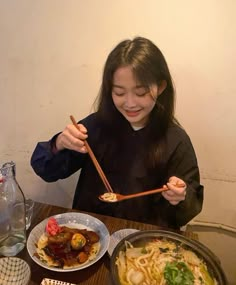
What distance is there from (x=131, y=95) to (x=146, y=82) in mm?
72

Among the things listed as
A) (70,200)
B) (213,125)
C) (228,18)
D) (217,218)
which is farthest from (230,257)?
(228,18)

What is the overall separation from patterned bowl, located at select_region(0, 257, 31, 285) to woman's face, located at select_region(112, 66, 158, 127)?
0.63 m

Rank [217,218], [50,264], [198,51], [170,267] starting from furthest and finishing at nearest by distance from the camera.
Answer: [217,218] → [198,51] → [50,264] → [170,267]

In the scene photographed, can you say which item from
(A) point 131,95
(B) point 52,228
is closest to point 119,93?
(A) point 131,95

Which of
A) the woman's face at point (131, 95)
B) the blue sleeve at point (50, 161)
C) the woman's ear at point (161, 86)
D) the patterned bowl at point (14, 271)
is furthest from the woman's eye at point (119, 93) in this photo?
the patterned bowl at point (14, 271)

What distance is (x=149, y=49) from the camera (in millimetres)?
1067

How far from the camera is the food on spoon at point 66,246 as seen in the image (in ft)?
2.69

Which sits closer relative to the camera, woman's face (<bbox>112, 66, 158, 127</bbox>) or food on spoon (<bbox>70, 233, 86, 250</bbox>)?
food on spoon (<bbox>70, 233, 86, 250</bbox>)

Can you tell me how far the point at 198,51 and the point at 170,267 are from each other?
99 cm

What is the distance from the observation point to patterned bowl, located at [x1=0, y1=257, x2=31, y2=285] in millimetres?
727

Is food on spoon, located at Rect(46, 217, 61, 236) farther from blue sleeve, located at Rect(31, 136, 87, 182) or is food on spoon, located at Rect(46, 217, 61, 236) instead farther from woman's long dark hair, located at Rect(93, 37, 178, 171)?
woman's long dark hair, located at Rect(93, 37, 178, 171)

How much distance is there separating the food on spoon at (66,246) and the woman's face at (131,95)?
47 cm

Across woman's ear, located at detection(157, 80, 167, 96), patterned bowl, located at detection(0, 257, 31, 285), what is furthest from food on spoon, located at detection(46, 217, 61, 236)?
woman's ear, located at detection(157, 80, 167, 96)

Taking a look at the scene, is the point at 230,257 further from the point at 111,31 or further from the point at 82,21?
the point at 82,21
